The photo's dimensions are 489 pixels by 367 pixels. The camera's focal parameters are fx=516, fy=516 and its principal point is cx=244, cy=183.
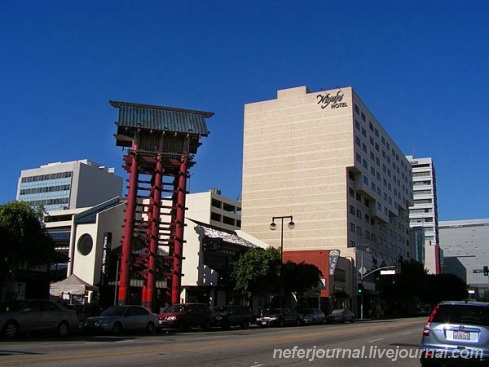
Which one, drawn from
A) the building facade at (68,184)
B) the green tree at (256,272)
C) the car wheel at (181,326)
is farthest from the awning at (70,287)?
the building facade at (68,184)

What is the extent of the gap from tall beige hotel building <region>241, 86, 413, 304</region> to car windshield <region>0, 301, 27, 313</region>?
62703mm

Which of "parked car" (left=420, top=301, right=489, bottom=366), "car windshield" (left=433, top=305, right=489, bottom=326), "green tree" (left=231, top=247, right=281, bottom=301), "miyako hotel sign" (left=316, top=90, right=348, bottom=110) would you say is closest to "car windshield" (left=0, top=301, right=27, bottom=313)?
"parked car" (left=420, top=301, right=489, bottom=366)

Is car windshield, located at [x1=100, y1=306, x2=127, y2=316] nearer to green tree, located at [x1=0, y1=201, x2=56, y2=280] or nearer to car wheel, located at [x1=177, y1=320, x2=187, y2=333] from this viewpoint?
car wheel, located at [x1=177, y1=320, x2=187, y2=333]

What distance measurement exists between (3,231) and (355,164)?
68.6m

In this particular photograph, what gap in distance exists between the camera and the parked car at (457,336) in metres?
10.9

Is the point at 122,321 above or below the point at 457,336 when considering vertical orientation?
below

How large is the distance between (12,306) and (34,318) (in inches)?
38.5

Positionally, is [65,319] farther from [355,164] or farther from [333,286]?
[355,164]

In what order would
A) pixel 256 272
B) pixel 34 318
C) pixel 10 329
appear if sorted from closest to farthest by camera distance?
1. pixel 10 329
2. pixel 34 318
3. pixel 256 272

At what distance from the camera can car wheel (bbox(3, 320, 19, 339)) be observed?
19484 millimetres

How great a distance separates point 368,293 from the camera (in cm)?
7981

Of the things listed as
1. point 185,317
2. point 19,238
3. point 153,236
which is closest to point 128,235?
point 153,236

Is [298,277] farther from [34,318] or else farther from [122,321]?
[34,318]

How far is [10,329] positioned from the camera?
1962cm
